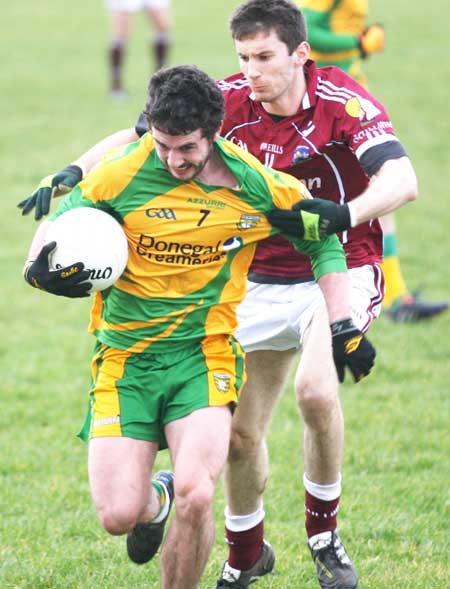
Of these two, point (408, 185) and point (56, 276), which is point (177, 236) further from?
point (408, 185)

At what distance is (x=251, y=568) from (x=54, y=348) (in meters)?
4.02

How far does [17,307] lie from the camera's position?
10102mm

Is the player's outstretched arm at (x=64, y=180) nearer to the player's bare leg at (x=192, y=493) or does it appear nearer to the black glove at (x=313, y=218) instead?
the black glove at (x=313, y=218)

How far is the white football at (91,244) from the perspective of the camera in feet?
15.4

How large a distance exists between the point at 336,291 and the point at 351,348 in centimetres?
28

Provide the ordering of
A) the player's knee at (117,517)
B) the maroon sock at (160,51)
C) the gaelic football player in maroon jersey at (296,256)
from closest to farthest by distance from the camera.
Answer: the player's knee at (117,517), the gaelic football player in maroon jersey at (296,256), the maroon sock at (160,51)

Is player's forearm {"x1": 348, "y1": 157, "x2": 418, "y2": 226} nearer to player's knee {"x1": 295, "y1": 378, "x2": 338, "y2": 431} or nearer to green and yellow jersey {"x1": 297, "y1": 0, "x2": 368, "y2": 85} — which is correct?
player's knee {"x1": 295, "y1": 378, "x2": 338, "y2": 431}

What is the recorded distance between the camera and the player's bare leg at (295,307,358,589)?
5.15 meters

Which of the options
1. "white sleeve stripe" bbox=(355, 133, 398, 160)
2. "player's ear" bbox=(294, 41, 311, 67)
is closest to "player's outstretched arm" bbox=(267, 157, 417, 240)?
"white sleeve stripe" bbox=(355, 133, 398, 160)

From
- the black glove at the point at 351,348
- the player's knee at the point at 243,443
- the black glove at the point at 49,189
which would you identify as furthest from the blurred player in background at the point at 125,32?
the black glove at the point at 351,348

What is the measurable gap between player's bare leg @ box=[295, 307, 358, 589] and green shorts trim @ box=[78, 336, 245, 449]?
35 cm

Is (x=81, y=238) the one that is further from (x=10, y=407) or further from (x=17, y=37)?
(x=17, y=37)

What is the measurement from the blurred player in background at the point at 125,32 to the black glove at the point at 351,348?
43.1 feet

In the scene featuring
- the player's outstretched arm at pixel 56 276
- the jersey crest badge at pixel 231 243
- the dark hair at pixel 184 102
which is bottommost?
the player's outstretched arm at pixel 56 276
